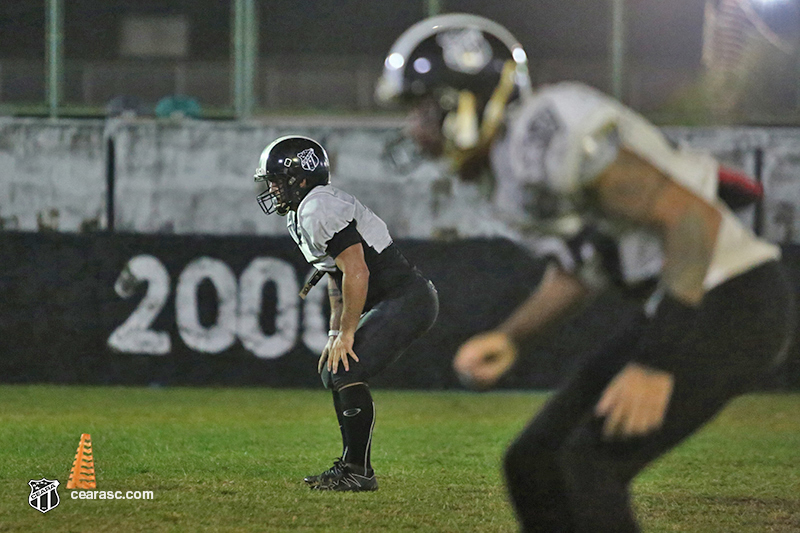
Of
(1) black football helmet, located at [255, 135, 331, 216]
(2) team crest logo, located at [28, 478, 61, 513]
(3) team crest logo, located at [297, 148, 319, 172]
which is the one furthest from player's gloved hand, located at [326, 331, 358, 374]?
(2) team crest logo, located at [28, 478, 61, 513]

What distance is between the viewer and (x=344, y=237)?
6.25 meters

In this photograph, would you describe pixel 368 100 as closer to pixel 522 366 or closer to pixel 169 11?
pixel 169 11

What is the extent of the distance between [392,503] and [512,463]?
2.58 metres

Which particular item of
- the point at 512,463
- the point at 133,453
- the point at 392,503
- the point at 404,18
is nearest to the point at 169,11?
the point at 404,18

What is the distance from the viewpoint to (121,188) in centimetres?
1269

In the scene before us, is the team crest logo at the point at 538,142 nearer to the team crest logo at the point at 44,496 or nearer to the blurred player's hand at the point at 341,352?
the blurred player's hand at the point at 341,352

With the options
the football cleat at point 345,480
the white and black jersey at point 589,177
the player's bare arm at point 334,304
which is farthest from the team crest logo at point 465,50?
the football cleat at point 345,480

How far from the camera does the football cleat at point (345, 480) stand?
251 inches

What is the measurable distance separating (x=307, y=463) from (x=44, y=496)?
1852 millimetres

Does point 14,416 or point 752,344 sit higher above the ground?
point 752,344

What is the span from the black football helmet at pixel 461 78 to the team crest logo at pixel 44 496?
10.5ft

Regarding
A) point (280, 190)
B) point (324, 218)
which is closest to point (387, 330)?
point (324, 218)

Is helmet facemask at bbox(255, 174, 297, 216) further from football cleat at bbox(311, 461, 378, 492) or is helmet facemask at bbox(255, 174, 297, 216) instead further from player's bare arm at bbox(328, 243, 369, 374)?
football cleat at bbox(311, 461, 378, 492)

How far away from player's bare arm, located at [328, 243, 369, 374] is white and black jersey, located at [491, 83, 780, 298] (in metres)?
2.60
